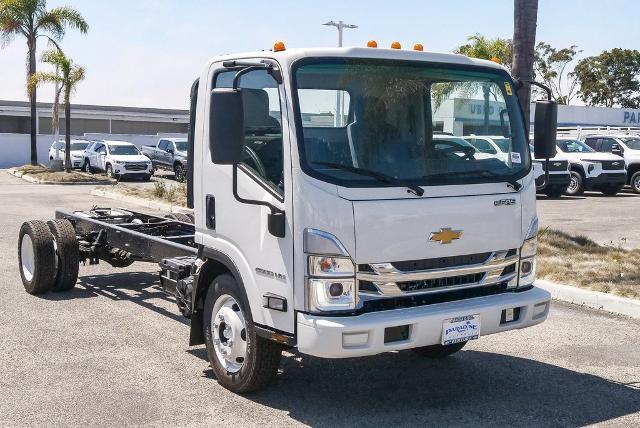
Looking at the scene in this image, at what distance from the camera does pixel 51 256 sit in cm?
916

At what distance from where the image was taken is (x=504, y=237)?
577 centimetres

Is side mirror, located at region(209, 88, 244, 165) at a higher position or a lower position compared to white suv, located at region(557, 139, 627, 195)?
higher

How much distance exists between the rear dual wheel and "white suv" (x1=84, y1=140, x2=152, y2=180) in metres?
24.5

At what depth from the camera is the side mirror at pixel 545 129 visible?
624 centimetres

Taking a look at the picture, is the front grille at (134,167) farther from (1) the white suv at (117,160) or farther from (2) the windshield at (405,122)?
(2) the windshield at (405,122)

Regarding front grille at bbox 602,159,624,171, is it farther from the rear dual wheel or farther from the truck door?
the truck door

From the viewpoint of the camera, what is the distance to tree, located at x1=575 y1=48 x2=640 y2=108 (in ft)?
243

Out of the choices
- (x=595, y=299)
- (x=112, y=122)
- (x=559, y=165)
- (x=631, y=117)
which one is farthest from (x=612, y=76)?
(x=595, y=299)

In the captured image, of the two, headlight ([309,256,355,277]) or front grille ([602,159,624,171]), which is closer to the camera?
headlight ([309,256,355,277])

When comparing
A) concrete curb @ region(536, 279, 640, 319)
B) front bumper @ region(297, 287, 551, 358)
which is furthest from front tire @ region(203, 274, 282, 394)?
concrete curb @ region(536, 279, 640, 319)

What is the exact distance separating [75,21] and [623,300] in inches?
1330

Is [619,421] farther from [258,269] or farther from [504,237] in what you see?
[258,269]

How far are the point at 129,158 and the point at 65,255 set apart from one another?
83.5 ft

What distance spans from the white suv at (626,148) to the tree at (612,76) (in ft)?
171
